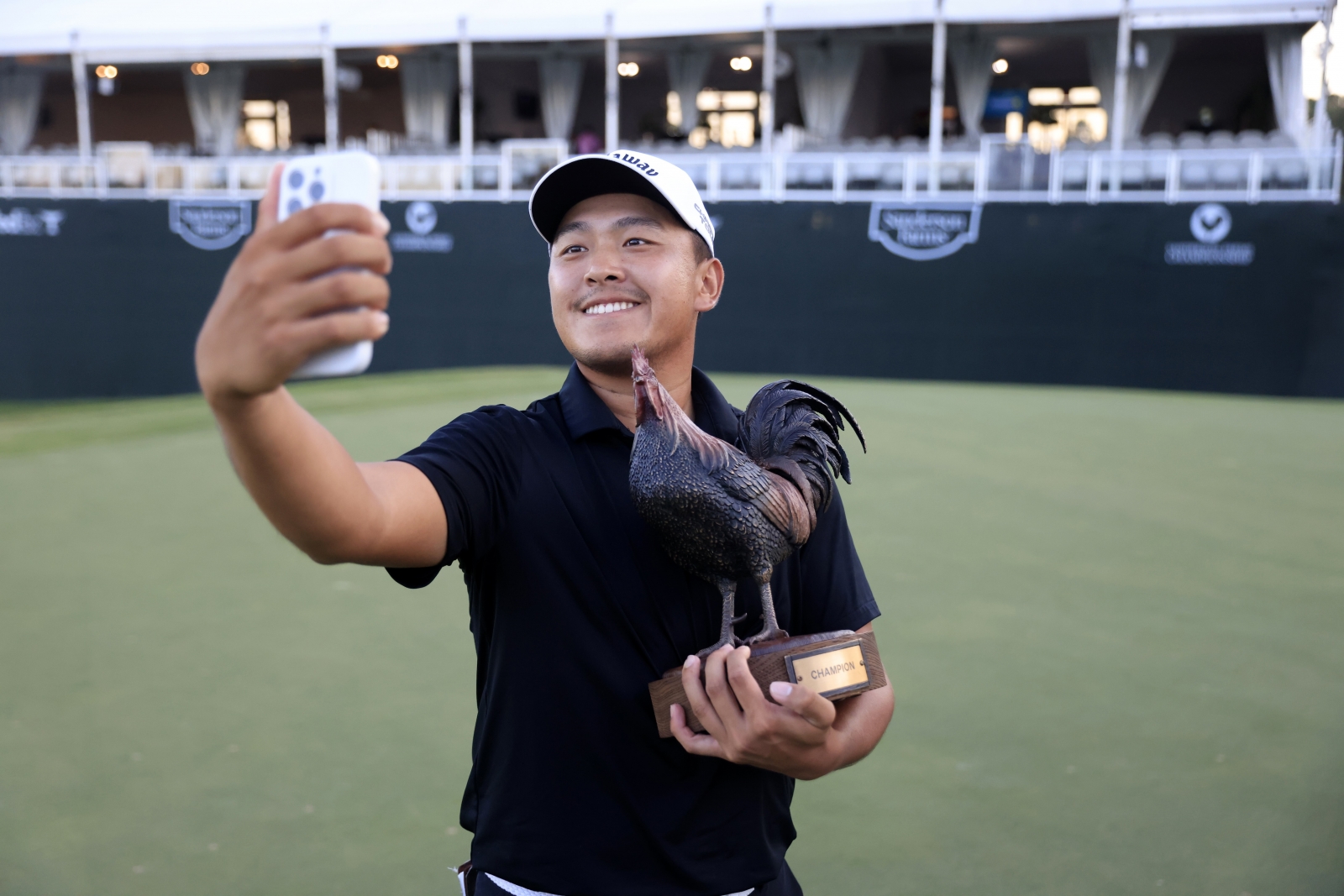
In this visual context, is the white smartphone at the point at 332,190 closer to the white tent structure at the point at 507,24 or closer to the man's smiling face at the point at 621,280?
the man's smiling face at the point at 621,280

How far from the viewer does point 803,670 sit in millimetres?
1713

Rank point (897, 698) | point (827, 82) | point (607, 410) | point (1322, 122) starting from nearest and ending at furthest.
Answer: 1. point (607, 410)
2. point (897, 698)
3. point (1322, 122)
4. point (827, 82)

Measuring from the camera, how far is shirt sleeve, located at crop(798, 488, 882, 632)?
1.95 meters

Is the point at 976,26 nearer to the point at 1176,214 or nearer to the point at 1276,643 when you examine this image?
the point at 1176,214

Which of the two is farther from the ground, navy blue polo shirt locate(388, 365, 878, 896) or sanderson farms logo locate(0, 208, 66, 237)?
sanderson farms logo locate(0, 208, 66, 237)

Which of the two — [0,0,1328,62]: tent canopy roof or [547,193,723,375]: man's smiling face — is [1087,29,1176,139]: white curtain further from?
[547,193,723,375]: man's smiling face

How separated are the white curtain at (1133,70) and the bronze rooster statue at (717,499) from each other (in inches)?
835

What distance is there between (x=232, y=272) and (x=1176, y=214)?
52.7 feet

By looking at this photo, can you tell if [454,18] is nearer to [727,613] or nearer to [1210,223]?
[1210,223]

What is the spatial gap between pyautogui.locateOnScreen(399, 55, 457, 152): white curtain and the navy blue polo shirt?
24.4 m

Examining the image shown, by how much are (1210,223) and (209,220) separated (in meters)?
15.7

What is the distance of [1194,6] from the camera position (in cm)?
1889

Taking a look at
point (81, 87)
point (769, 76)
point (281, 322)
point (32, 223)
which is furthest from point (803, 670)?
point (81, 87)

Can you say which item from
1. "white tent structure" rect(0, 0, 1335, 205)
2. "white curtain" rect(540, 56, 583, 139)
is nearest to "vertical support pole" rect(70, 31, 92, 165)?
"white tent structure" rect(0, 0, 1335, 205)
